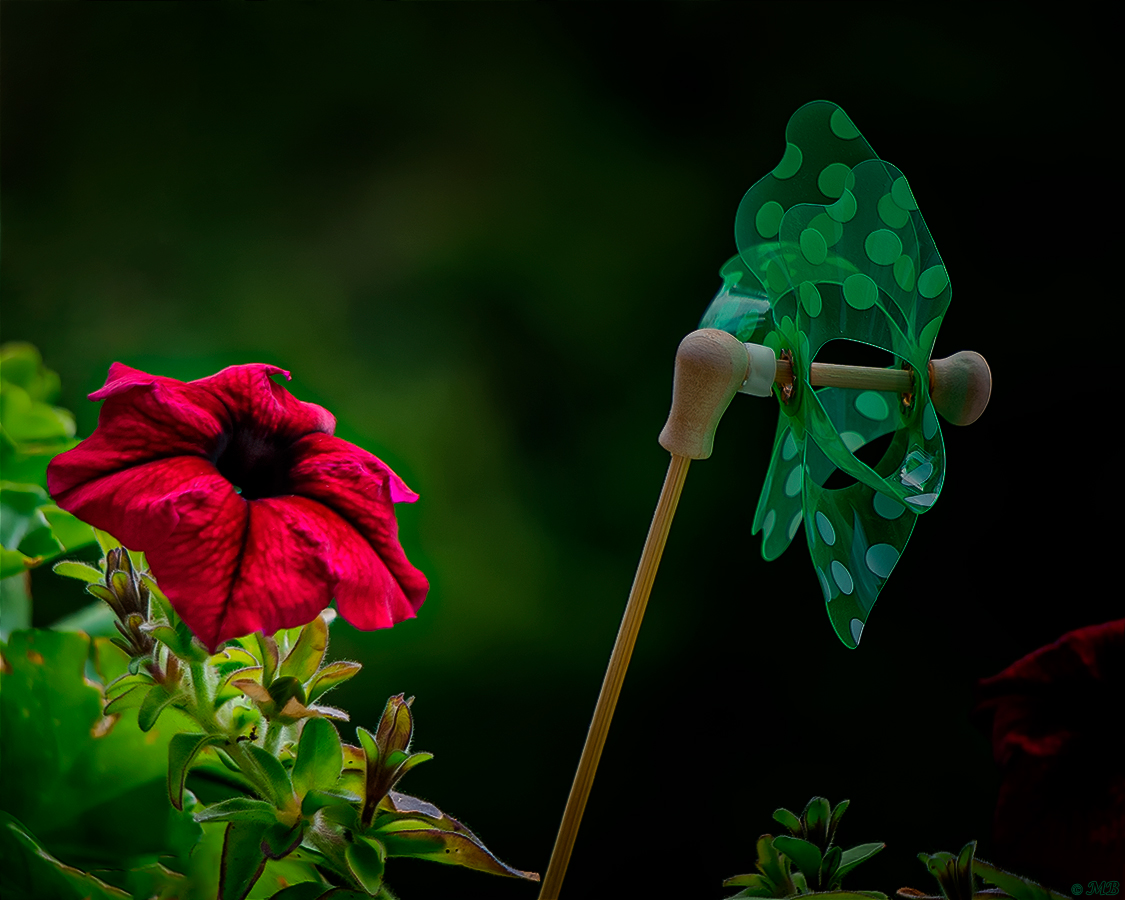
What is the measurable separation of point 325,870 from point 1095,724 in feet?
1.26

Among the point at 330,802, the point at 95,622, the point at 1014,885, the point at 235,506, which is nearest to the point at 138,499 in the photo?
the point at 235,506

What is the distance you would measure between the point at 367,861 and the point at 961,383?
316mm

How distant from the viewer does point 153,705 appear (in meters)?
0.33

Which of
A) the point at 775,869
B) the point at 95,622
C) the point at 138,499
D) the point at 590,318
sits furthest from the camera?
the point at 590,318

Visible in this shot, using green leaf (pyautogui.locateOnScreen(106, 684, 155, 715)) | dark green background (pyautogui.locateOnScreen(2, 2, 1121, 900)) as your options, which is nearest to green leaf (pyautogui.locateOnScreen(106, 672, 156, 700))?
green leaf (pyautogui.locateOnScreen(106, 684, 155, 715))

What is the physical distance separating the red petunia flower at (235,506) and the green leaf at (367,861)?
3.6 inches

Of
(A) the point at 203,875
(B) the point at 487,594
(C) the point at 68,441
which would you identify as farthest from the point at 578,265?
(A) the point at 203,875

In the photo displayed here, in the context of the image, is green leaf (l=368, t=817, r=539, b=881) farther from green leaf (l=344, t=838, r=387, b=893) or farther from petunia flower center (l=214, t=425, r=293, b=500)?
petunia flower center (l=214, t=425, r=293, b=500)

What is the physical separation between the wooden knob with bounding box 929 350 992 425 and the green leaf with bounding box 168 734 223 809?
0.33 m

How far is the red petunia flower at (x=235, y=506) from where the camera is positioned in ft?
0.97

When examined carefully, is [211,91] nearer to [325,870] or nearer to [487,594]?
[487,594]

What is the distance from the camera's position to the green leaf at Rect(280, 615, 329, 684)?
1.17ft

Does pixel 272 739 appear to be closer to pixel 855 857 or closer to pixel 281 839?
pixel 281 839

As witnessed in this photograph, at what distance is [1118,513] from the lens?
2.08 feet
